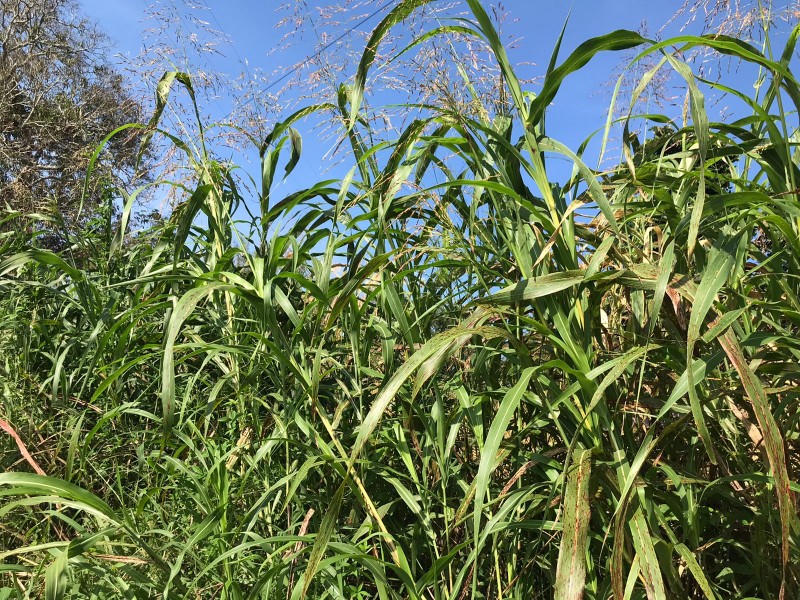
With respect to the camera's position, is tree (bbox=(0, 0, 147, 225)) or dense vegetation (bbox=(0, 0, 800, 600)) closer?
dense vegetation (bbox=(0, 0, 800, 600))

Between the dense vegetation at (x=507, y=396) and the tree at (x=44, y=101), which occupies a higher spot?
the tree at (x=44, y=101)

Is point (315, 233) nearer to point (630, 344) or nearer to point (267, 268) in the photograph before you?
point (267, 268)

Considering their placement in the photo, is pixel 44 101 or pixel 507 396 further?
pixel 44 101

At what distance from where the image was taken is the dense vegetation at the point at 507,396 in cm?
82

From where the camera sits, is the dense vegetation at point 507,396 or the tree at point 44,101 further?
the tree at point 44,101

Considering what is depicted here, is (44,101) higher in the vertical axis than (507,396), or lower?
higher

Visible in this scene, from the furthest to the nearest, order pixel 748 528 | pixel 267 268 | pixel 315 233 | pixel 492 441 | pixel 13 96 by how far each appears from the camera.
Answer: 1. pixel 13 96
2. pixel 315 233
3. pixel 267 268
4. pixel 748 528
5. pixel 492 441

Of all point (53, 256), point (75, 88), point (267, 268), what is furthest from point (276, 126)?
point (75, 88)

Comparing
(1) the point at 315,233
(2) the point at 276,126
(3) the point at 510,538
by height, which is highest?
(2) the point at 276,126

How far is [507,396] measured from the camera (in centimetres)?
80

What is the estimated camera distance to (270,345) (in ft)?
3.52

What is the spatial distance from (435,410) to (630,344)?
0.34 metres

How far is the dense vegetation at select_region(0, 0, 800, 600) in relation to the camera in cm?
82

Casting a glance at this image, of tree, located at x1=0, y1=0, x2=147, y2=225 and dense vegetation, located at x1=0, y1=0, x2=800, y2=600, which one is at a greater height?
tree, located at x1=0, y1=0, x2=147, y2=225
